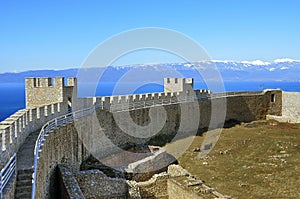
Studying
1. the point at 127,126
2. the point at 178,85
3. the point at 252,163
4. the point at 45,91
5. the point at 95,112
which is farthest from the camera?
the point at 178,85

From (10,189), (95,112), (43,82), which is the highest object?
(43,82)

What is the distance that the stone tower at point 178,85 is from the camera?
2644 centimetres

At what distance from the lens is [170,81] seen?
89.5 feet

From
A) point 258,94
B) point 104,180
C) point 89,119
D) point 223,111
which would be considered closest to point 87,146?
point 89,119

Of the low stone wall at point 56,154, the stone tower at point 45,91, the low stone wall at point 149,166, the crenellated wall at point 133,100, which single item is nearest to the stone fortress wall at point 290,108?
the crenellated wall at point 133,100

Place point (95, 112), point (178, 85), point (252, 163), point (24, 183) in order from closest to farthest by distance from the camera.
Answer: point (24, 183) < point (252, 163) < point (95, 112) < point (178, 85)

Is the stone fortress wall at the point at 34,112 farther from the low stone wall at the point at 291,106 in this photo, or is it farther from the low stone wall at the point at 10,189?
the low stone wall at the point at 291,106

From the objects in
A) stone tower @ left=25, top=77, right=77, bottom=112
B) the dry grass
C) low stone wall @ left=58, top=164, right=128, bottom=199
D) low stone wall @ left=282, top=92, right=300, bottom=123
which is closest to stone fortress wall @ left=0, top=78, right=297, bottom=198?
stone tower @ left=25, top=77, right=77, bottom=112

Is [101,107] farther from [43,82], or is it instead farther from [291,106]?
[291,106]

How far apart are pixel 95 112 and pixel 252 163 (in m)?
7.97

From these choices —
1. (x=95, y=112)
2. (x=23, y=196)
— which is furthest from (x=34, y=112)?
(x=95, y=112)

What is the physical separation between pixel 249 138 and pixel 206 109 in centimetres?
450

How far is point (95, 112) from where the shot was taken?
1769 cm

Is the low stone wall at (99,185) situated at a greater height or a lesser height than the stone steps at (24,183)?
lesser
